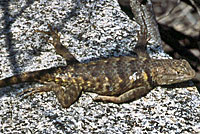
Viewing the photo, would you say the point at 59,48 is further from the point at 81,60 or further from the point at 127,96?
the point at 127,96

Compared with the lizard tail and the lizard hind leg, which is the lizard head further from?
the lizard tail

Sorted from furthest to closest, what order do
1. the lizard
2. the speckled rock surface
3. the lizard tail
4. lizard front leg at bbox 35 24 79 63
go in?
lizard front leg at bbox 35 24 79 63, the lizard, the lizard tail, the speckled rock surface

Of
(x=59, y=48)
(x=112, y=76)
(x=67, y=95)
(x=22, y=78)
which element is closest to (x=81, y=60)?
(x=59, y=48)

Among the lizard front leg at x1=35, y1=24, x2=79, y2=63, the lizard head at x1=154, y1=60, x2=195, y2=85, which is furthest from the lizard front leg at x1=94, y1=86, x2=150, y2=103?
the lizard front leg at x1=35, y1=24, x2=79, y2=63

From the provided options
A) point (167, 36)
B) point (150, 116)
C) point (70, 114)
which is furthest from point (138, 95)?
point (167, 36)

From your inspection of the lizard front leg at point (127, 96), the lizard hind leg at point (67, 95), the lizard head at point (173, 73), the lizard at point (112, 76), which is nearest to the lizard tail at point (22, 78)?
the lizard at point (112, 76)

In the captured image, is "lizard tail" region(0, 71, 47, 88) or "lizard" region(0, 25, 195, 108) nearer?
"lizard tail" region(0, 71, 47, 88)

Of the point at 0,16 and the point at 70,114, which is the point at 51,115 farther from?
the point at 0,16
